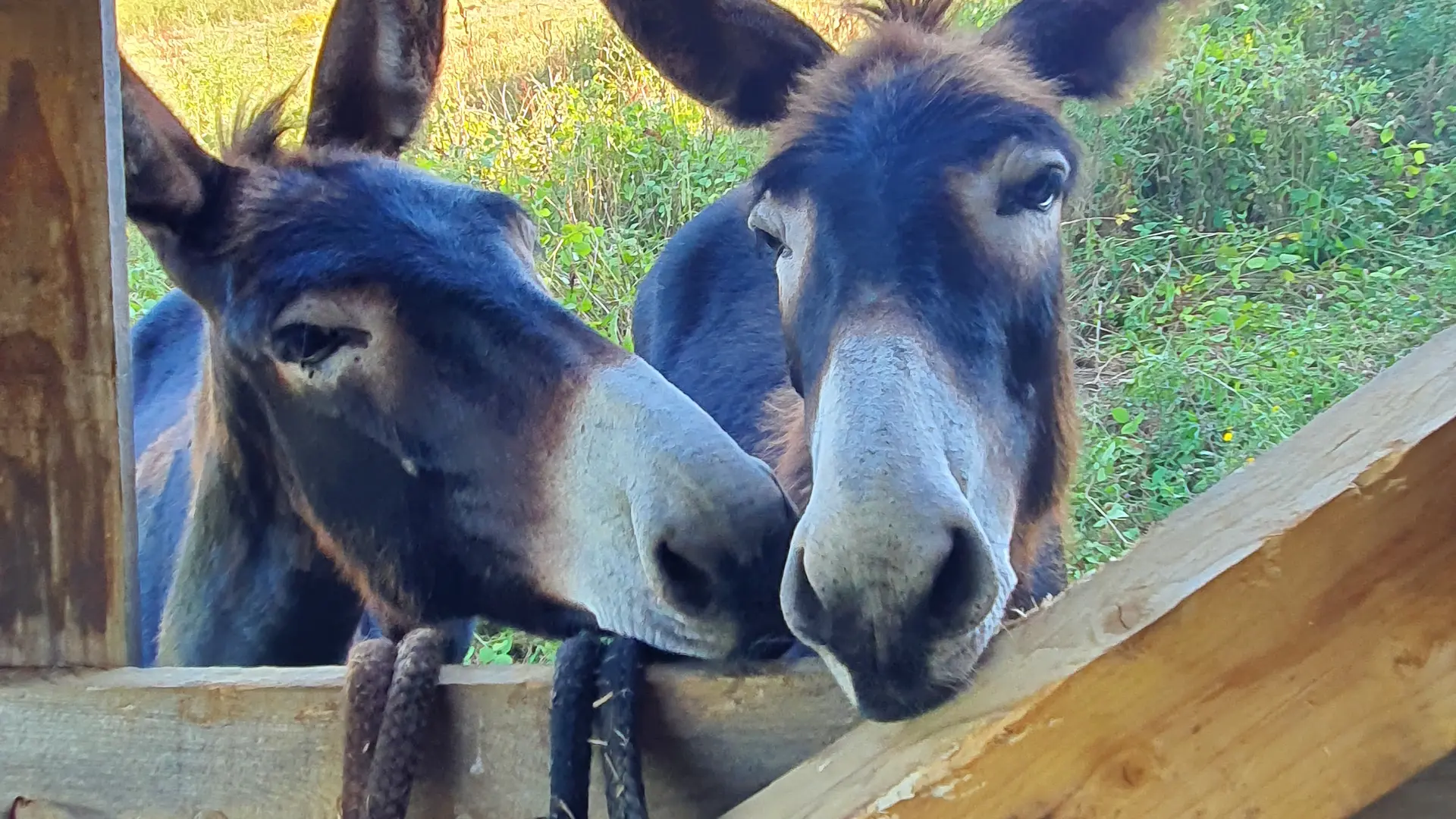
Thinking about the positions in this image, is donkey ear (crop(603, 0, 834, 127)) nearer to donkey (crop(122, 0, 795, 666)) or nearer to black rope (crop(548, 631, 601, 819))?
donkey (crop(122, 0, 795, 666))

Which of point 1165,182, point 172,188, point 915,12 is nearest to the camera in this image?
point 172,188

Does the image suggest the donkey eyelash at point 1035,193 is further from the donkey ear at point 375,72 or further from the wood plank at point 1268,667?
the donkey ear at point 375,72

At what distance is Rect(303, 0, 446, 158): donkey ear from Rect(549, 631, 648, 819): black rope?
4.69 feet

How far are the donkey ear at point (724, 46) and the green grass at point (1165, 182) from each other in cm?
142

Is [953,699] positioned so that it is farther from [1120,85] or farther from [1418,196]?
[1418,196]

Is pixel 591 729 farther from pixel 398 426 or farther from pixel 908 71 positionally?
pixel 908 71

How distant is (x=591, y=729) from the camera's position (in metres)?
0.97

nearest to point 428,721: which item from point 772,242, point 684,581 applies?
point 684,581

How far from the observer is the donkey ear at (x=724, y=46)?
6.21 feet

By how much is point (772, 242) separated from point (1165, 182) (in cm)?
371

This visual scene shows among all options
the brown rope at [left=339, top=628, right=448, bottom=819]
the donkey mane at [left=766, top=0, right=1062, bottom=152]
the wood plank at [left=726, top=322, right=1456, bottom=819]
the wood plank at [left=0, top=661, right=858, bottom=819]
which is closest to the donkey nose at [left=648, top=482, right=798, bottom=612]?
the wood plank at [left=0, top=661, right=858, bottom=819]

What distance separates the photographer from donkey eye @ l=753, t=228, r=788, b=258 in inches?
67.0

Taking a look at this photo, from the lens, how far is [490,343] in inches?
61.4

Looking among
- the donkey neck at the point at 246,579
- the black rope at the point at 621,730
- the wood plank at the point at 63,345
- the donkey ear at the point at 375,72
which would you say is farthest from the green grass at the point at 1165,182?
the black rope at the point at 621,730
